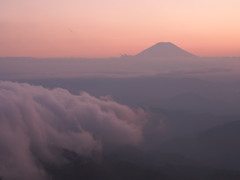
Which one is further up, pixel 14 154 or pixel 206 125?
pixel 206 125

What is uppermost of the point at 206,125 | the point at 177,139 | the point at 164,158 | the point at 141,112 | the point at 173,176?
the point at 141,112

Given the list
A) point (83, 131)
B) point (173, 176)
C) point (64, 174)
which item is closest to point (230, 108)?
point (83, 131)

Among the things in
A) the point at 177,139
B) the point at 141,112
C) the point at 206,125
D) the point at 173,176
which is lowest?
the point at 173,176

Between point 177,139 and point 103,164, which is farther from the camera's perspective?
point 177,139

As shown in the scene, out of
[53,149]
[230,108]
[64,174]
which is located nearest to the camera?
[64,174]

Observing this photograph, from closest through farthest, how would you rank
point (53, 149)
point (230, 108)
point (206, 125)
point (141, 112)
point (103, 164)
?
1. point (103, 164)
2. point (53, 149)
3. point (206, 125)
4. point (141, 112)
5. point (230, 108)

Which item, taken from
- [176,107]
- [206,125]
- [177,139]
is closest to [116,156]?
[177,139]

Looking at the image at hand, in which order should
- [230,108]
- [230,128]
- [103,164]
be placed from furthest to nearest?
1. [230,108]
2. [230,128]
3. [103,164]

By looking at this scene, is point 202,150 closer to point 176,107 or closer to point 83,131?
point 83,131

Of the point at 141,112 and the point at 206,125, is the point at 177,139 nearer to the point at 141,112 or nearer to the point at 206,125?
the point at 206,125
